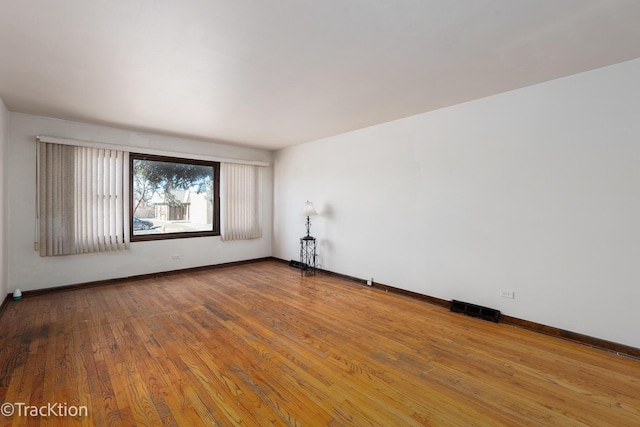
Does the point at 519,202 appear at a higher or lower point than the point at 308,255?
higher

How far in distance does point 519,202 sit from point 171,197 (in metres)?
5.62

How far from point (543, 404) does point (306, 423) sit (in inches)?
63.6

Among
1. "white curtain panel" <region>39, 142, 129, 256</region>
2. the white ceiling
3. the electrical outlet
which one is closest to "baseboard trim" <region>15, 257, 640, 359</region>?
the electrical outlet

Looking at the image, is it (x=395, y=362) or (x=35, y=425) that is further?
(x=395, y=362)

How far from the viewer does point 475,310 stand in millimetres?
3576

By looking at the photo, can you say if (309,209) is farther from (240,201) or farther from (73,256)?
(73,256)

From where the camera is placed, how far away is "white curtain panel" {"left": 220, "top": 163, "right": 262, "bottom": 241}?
6164 mm

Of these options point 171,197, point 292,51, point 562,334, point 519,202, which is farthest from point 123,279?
point 562,334

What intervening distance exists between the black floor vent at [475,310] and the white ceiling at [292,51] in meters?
2.54

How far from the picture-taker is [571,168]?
2.94 meters

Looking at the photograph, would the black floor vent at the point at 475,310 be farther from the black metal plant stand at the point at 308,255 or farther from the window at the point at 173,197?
the window at the point at 173,197

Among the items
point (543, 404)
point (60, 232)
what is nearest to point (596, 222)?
point (543, 404)

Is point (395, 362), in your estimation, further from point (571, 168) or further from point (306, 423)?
point (571, 168)

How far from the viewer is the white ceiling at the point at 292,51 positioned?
6.32ft
